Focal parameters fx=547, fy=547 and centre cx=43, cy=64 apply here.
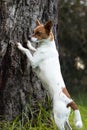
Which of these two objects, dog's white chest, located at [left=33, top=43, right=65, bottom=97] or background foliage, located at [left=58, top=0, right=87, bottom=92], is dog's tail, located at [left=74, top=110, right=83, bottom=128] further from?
background foliage, located at [left=58, top=0, right=87, bottom=92]

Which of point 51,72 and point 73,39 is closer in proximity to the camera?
point 51,72

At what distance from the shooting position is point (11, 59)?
6695 mm

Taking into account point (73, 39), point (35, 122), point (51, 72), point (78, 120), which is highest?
point (51, 72)

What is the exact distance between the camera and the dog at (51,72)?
618cm

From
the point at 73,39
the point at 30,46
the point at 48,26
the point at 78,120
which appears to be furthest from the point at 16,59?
the point at 73,39

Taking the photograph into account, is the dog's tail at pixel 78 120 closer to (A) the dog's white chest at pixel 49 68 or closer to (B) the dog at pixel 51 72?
(B) the dog at pixel 51 72

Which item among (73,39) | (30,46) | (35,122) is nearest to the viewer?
(30,46)

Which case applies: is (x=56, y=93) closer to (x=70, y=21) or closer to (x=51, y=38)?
(x=51, y=38)

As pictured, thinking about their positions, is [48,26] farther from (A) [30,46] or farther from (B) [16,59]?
(B) [16,59]

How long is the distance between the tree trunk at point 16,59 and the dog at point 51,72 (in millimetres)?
246

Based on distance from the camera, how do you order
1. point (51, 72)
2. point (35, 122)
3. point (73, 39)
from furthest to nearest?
point (73, 39) < point (35, 122) < point (51, 72)

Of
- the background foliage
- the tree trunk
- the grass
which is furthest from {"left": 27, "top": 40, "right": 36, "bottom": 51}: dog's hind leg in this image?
the background foliage

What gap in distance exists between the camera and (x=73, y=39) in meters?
17.7

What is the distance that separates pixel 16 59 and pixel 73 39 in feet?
36.3
